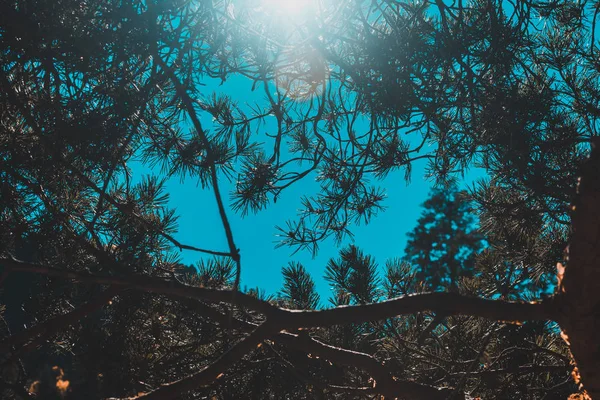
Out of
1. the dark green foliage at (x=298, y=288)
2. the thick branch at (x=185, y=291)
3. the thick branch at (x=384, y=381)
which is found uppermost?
the dark green foliage at (x=298, y=288)

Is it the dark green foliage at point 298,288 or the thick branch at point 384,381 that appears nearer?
the thick branch at point 384,381

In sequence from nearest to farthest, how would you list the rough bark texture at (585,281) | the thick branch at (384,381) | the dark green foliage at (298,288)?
the rough bark texture at (585,281) → the thick branch at (384,381) → the dark green foliage at (298,288)

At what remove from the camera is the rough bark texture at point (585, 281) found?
2.29 feet

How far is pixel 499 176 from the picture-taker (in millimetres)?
1604

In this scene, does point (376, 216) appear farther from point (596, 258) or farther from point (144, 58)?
point (596, 258)

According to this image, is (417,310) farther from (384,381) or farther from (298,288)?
(298,288)

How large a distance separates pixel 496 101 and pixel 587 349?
2.89ft

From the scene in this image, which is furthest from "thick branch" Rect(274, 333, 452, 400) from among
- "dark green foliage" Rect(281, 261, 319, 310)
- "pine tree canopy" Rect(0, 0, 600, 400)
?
"dark green foliage" Rect(281, 261, 319, 310)

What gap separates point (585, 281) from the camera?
74 centimetres

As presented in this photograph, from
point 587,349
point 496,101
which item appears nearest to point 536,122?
point 496,101

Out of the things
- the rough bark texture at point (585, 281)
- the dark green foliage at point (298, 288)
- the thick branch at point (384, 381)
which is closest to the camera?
the rough bark texture at point (585, 281)

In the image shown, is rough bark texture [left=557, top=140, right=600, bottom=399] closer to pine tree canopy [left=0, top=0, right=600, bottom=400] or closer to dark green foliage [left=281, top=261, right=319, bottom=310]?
pine tree canopy [left=0, top=0, right=600, bottom=400]

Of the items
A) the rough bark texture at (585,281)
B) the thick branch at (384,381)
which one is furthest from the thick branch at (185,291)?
the rough bark texture at (585,281)

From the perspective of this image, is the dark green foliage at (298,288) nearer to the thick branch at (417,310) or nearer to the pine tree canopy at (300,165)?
the pine tree canopy at (300,165)
